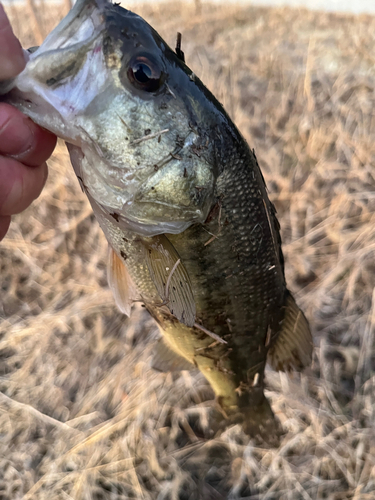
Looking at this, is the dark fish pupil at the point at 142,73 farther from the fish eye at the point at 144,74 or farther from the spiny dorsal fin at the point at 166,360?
the spiny dorsal fin at the point at 166,360

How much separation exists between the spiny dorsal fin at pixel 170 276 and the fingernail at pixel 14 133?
442 millimetres

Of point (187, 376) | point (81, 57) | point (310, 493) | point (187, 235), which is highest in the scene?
point (81, 57)

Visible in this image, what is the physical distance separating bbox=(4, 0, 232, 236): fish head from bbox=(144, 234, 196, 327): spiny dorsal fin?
6 centimetres

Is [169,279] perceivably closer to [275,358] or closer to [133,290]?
[133,290]

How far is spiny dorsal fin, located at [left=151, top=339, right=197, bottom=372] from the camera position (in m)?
1.66

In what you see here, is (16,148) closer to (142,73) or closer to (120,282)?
(142,73)

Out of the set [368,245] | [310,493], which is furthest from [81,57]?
[368,245]

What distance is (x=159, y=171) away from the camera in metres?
0.99

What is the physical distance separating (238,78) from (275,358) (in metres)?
4.48

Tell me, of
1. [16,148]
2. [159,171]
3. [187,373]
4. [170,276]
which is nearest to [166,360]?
[170,276]

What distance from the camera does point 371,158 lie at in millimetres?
3467

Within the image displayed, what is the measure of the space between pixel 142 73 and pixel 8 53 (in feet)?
1.08

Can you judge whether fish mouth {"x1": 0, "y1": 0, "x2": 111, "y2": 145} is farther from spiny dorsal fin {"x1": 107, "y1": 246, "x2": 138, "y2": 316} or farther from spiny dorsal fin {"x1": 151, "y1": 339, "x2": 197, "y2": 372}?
spiny dorsal fin {"x1": 151, "y1": 339, "x2": 197, "y2": 372}

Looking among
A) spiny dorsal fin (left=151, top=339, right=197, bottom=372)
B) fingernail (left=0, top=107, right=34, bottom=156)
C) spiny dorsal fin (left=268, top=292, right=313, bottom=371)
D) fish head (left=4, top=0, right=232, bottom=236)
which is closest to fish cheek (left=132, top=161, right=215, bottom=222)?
fish head (left=4, top=0, right=232, bottom=236)
